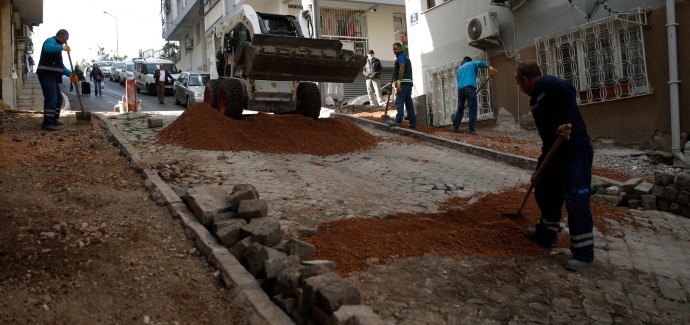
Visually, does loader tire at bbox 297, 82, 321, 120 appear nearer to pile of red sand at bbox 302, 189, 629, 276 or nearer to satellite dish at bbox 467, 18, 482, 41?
satellite dish at bbox 467, 18, 482, 41

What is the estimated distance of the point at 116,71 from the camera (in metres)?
38.2

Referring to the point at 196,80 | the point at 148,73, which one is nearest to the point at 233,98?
the point at 196,80

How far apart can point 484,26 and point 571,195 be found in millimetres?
8737

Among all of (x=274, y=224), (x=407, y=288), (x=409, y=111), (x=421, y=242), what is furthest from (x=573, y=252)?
(x=409, y=111)

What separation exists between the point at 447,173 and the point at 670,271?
143 inches

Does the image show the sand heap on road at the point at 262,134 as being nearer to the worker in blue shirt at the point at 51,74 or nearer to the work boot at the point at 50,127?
the work boot at the point at 50,127

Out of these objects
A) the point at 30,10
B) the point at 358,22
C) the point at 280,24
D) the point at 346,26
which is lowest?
the point at 280,24

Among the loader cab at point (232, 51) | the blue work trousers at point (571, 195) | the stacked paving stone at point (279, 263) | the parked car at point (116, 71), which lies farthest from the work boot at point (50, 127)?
the parked car at point (116, 71)

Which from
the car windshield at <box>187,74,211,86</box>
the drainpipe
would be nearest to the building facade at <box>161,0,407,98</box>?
the car windshield at <box>187,74,211,86</box>

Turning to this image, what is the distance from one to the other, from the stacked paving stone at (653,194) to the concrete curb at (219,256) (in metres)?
4.68

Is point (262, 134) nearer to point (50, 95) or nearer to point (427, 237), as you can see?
point (50, 95)

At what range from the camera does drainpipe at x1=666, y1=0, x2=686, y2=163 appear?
8469 millimetres

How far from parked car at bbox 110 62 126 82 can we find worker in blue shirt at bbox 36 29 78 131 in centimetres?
2897

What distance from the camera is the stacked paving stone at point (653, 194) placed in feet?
20.0
